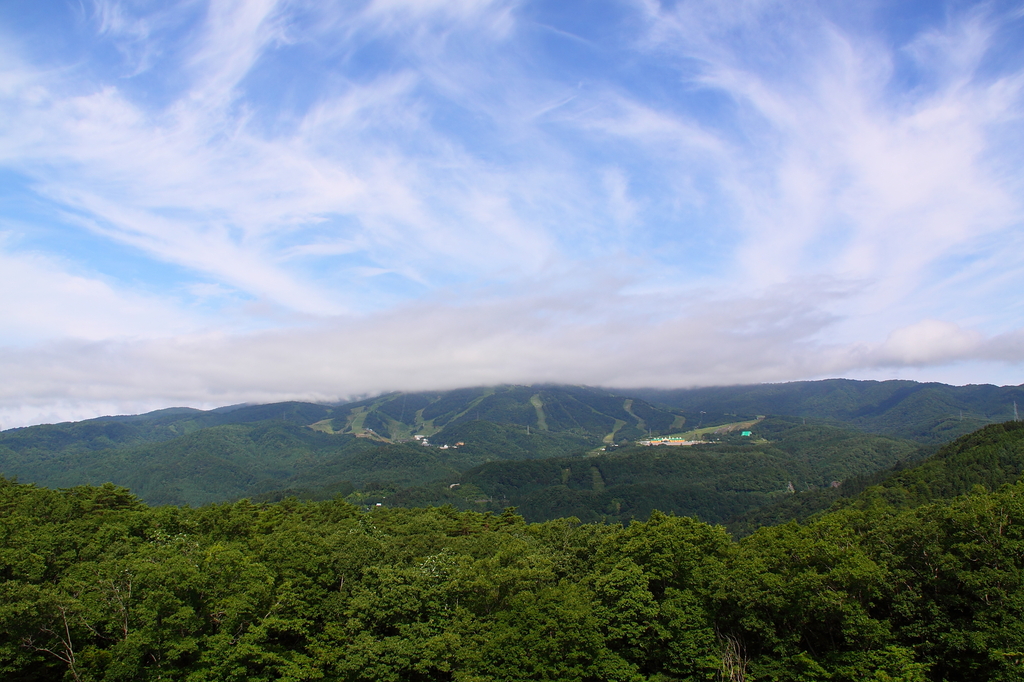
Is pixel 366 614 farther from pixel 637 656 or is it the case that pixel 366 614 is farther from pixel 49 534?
pixel 49 534

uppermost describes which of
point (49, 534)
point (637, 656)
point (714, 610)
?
point (49, 534)

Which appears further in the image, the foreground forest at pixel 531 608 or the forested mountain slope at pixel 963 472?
the forested mountain slope at pixel 963 472

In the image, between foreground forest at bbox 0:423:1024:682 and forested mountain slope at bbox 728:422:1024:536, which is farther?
forested mountain slope at bbox 728:422:1024:536

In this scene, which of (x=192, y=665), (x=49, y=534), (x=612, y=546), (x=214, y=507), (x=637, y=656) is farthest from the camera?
(x=214, y=507)

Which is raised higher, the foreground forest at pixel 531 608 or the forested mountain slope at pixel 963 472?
the foreground forest at pixel 531 608

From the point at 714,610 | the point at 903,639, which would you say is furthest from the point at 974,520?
the point at 714,610

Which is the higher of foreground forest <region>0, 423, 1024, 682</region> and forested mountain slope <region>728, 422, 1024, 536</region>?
foreground forest <region>0, 423, 1024, 682</region>

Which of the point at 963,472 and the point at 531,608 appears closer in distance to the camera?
the point at 531,608

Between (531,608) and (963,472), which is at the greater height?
(531,608)
